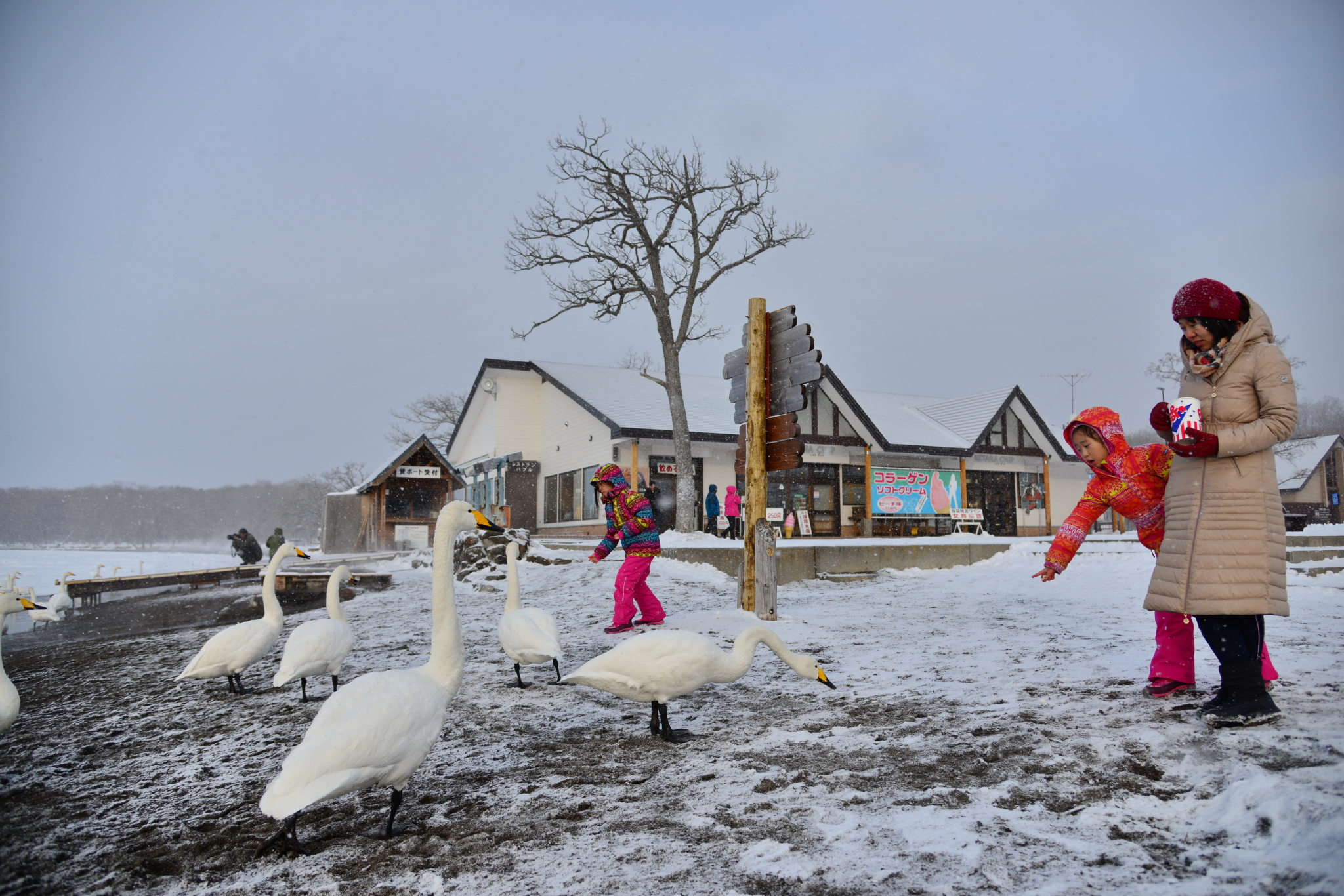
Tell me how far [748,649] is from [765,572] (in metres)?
3.74

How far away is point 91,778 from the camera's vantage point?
12.5 ft

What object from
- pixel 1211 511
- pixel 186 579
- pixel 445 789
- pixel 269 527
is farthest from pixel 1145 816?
pixel 269 527

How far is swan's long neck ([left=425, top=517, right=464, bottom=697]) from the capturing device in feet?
11.3

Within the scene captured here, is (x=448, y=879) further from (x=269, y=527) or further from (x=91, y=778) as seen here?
(x=269, y=527)

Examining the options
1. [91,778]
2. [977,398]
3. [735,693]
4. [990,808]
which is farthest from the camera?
[977,398]

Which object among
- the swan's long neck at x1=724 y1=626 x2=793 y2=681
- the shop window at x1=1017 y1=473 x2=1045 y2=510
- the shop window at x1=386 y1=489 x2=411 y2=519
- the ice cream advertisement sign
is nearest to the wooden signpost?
Result: the swan's long neck at x1=724 y1=626 x2=793 y2=681

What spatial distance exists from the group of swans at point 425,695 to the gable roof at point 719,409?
53.4 ft

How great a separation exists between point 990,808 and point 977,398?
27.7 metres

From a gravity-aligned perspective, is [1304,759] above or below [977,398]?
below

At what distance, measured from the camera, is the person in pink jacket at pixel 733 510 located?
62.1 feet

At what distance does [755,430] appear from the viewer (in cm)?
796

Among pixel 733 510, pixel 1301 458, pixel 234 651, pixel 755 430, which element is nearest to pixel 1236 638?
pixel 755 430

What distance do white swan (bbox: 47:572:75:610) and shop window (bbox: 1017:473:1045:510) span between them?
28476 mm

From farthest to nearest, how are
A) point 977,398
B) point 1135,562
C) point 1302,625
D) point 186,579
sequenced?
point 977,398, point 186,579, point 1135,562, point 1302,625
